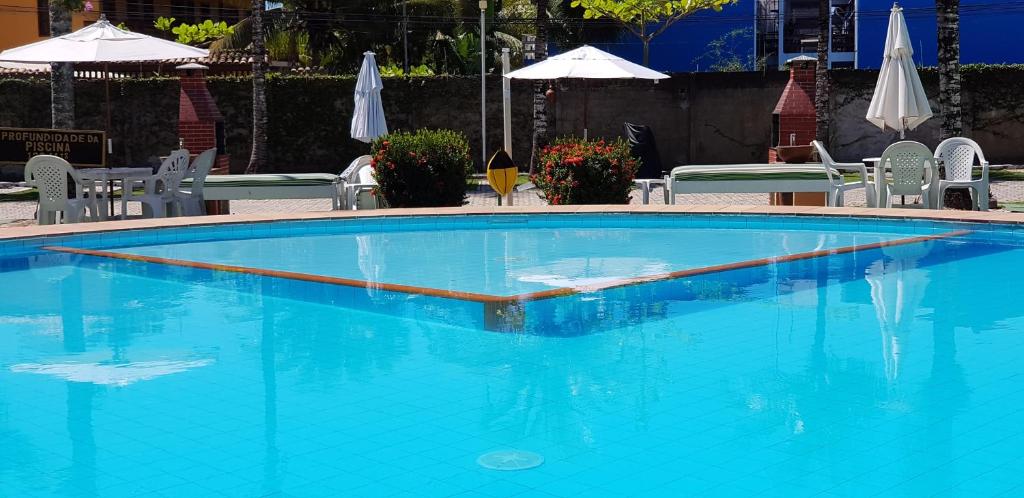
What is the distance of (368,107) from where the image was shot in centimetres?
1886

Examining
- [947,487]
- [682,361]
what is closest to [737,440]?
[947,487]

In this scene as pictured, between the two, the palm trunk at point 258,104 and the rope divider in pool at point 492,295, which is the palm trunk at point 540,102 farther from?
the rope divider in pool at point 492,295

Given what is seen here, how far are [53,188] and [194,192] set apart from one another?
1712 mm

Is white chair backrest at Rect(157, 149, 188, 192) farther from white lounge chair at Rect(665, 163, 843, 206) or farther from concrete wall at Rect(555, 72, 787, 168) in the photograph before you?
concrete wall at Rect(555, 72, 787, 168)

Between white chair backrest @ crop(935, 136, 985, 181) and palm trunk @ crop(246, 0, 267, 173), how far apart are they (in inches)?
512

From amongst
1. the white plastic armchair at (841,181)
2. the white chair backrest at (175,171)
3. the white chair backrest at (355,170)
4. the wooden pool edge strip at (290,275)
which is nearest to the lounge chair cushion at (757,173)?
the white plastic armchair at (841,181)

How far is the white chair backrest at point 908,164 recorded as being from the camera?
508 inches

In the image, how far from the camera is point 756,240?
11.9m

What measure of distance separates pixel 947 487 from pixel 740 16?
39.9 metres

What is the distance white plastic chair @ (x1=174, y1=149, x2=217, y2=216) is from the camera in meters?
14.3

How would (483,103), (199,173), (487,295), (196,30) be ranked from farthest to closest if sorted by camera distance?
1. (196,30)
2. (483,103)
3. (199,173)
4. (487,295)

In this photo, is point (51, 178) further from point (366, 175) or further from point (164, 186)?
point (366, 175)

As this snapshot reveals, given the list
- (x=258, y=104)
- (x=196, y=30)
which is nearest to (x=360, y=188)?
(x=258, y=104)

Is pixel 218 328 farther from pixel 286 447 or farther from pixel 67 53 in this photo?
pixel 67 53
